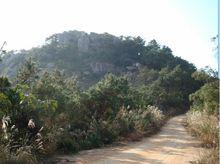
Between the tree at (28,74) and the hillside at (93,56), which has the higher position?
the hillside at (93,56)

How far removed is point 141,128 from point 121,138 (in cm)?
249

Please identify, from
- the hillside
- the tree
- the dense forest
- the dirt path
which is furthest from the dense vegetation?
the hillside

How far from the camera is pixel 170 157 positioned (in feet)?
40.0

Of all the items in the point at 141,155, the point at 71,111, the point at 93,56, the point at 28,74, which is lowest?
the point at 141,155

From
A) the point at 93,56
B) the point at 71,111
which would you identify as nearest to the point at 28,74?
the point at 71,111

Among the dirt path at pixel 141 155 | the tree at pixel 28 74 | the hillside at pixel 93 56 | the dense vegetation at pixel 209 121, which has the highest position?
the hillside at pixel 93 56

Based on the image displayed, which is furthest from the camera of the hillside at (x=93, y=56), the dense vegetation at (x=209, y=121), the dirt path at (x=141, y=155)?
the hillside at (x=93, y=56)

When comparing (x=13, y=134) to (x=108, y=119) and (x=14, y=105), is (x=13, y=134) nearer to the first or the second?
(x=14, y=105)

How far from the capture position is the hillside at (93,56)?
→ 6838 centimetres

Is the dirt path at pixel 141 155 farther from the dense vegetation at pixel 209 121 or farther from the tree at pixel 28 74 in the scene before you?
the tree at pixel 28 74

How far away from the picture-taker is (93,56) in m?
74.4

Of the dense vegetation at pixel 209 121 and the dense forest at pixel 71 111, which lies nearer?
the dense vegetation at pixel 209 121

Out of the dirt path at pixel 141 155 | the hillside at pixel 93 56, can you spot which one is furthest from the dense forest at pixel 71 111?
the hillside at pixel 93 56

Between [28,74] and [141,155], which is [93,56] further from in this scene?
[141,155]
